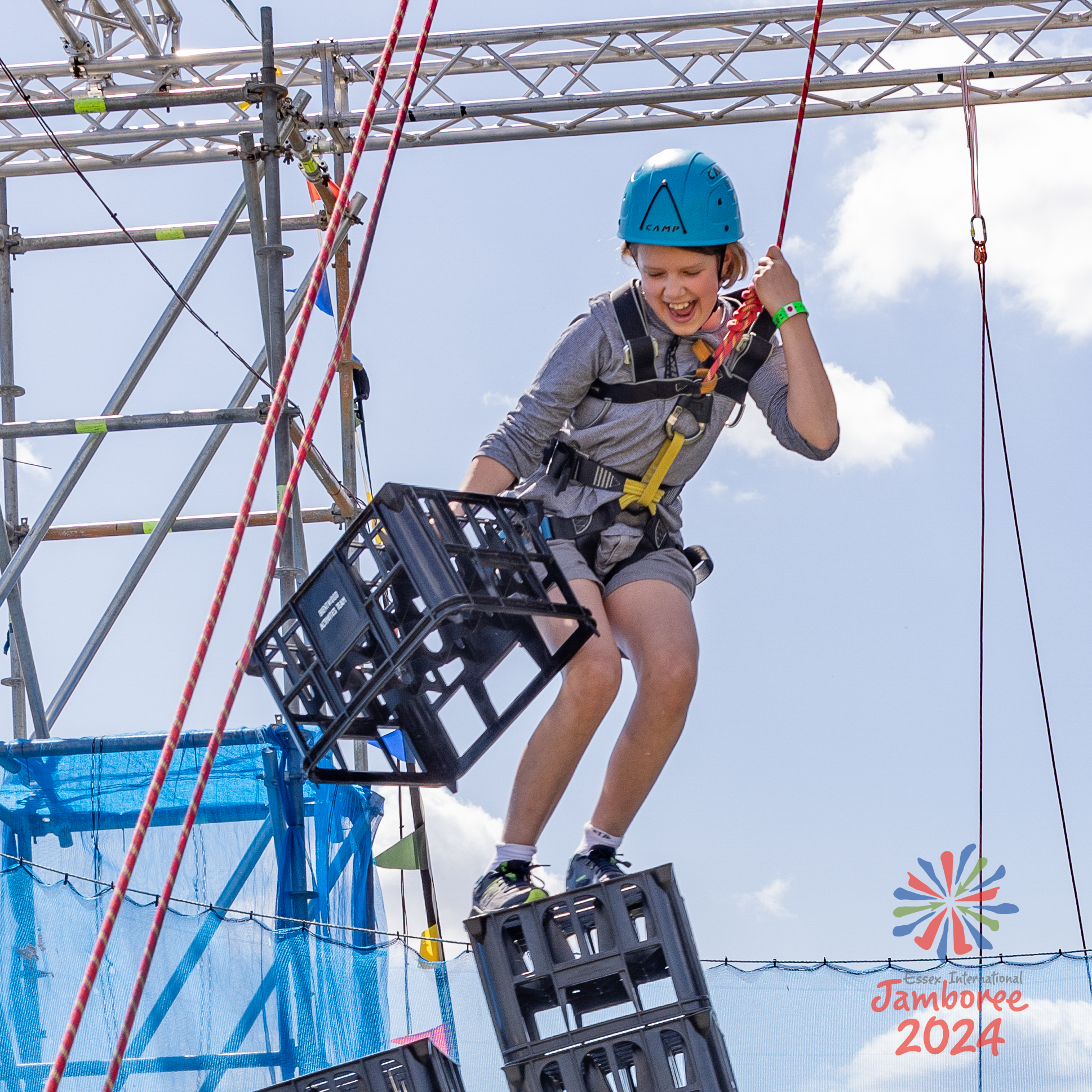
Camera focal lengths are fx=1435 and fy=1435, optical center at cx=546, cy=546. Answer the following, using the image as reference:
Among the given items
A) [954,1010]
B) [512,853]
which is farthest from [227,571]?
[954,1010]

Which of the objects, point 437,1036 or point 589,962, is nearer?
point 589,962

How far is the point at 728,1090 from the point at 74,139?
210 inches

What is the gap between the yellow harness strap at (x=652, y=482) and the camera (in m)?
3.32

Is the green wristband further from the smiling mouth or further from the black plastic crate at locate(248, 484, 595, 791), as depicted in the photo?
the black plastic crate at locate(248, 484, 595, 791)

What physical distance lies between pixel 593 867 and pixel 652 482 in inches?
34.7

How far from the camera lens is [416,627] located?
267 centimetres

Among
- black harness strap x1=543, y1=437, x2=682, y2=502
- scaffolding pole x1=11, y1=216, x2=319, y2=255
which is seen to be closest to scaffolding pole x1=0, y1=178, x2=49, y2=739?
scaffolding pole x1=11, y1=216, x2=319, y2=255

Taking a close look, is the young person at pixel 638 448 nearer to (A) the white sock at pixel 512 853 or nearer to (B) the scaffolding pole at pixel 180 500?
(A) the white sock at pixel 512 853

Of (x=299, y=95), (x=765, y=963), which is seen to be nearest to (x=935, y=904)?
(x=765, y=963)

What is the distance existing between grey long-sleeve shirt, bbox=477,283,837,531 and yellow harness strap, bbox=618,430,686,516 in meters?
0.02

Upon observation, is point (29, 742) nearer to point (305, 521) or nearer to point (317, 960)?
point (317, 960)

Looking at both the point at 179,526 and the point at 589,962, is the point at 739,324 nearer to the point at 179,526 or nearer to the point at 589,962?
the point at 589,962

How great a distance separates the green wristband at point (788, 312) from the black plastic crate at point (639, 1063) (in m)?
1.48

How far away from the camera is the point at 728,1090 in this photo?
2498mm
